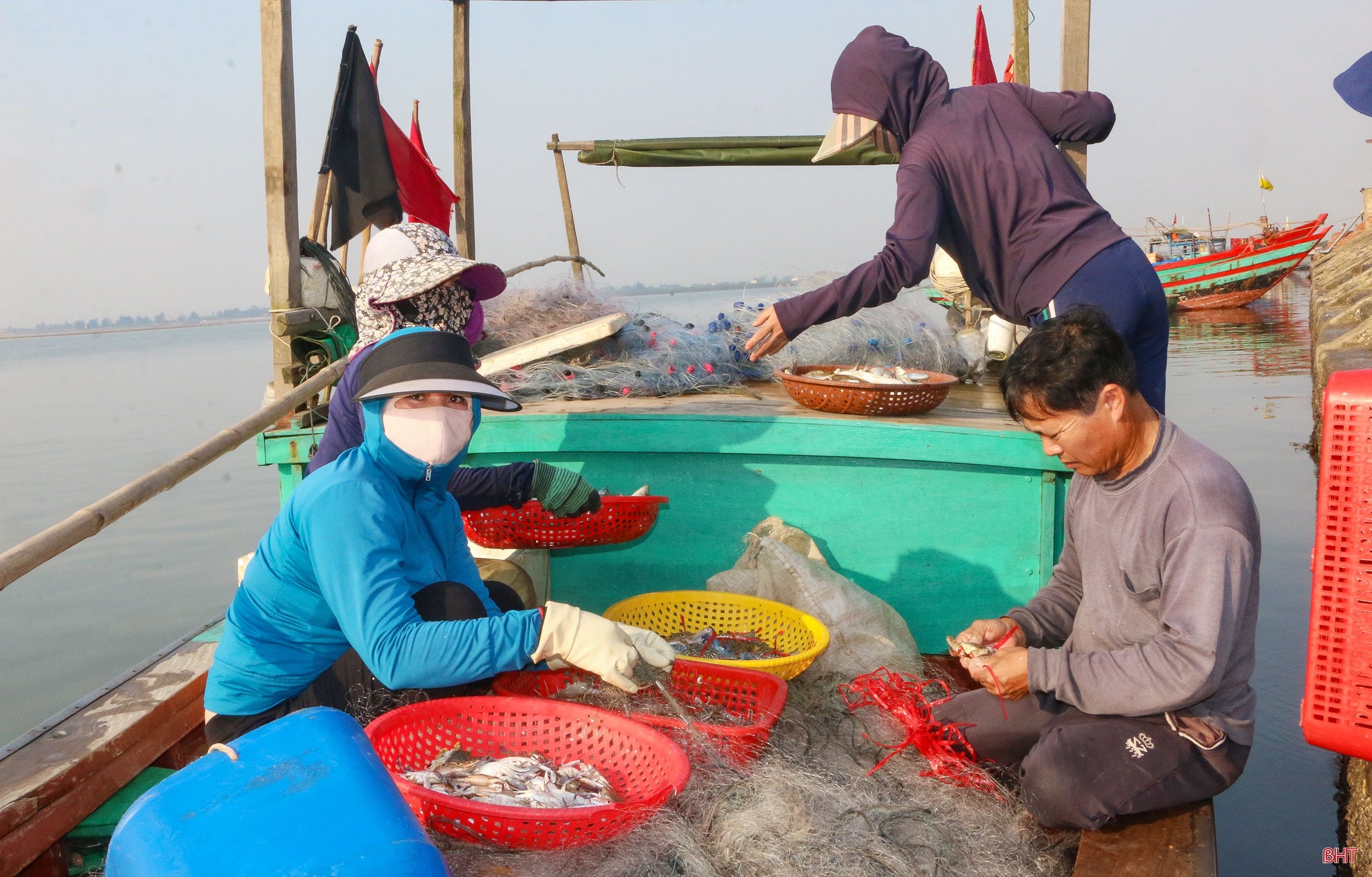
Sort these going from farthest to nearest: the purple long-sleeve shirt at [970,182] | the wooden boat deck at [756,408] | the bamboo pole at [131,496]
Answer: the wooden boat deck at [756,408]
the purple long-sleeve shirt at [970,182]
the bamboo pole at [131,496]

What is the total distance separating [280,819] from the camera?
4.59 ft

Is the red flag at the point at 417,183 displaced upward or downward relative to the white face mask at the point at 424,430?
upward

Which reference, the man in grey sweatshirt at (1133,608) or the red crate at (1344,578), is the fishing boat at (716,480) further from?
the red crate at (1344,578)

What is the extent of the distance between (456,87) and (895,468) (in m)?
4.64

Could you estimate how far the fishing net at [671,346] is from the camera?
4.41 m

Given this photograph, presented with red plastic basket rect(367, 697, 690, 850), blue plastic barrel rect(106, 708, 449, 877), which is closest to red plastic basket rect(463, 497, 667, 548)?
red plastic basket rect(367, 697, 690, 850)

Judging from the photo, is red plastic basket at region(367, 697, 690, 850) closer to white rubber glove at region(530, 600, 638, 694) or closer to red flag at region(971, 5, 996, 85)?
white rubber glove at region(530, 600, 638, 694)

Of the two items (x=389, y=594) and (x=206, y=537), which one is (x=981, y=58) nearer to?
(x=389, y=594)

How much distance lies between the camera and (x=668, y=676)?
2613 millimetres

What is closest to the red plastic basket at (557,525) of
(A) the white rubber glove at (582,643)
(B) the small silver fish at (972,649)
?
(A) the white rubber glove at (582,643)

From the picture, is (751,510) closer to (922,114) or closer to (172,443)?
(922,114)

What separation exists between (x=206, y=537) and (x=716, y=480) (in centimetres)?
650

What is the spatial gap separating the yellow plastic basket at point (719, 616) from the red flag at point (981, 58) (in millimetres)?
4553

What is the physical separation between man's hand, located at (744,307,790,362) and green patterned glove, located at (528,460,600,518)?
26.4 inches
